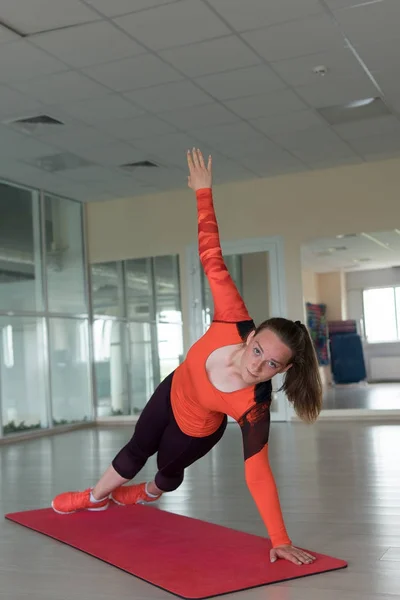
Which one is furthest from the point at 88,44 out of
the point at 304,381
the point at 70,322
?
the point at 70,322

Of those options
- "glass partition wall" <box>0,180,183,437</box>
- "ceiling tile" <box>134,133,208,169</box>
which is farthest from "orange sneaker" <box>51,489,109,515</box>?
"glass partition wall" <box>0,180,183,437</box>

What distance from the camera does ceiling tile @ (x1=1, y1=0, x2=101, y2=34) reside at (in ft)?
13.6

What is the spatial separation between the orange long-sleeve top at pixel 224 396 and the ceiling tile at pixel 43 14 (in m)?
1.82

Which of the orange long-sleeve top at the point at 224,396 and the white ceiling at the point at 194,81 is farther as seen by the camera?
the white ceiling at the point at 194,81

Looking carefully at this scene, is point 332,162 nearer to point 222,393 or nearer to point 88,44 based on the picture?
point 88,44

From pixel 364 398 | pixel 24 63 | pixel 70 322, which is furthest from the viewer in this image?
pixel 364 398

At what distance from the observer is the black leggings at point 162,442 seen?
3.16m

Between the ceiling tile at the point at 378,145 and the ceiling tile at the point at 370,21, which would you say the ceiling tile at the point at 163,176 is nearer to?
the ceiling tile at the point at 378,145

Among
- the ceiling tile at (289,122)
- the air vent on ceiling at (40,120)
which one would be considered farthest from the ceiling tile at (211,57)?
the air vent on ceiling at (40,120)

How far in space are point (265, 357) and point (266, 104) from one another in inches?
154

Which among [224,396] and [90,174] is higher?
[90,174]

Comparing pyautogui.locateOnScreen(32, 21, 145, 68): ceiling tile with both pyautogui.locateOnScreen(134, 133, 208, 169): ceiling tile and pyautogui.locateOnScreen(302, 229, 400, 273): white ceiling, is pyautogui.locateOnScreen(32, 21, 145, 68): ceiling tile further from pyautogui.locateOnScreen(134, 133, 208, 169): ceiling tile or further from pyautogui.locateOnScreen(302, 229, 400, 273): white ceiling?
pyautogui.locateOnScreen(302, 229, 400, 273): white ceiling

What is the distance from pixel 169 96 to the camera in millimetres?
5758

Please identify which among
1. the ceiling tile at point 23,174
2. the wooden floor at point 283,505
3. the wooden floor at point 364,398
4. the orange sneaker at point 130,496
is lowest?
the wooden floor at point 364,398
